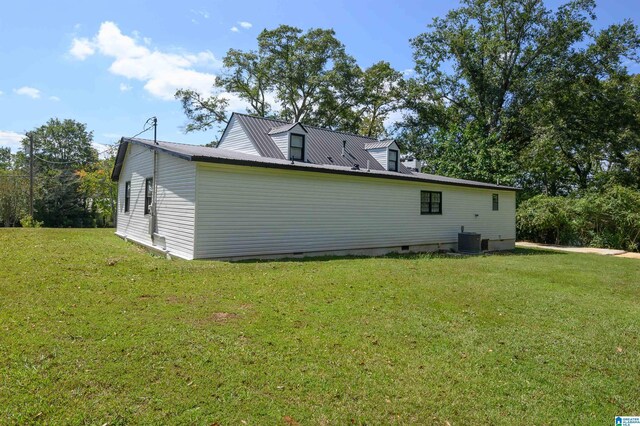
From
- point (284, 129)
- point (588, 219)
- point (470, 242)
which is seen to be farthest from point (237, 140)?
point (588, 219)

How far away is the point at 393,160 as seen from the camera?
18.9 metres

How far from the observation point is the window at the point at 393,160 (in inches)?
737

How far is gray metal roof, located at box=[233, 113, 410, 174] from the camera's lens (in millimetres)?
16016

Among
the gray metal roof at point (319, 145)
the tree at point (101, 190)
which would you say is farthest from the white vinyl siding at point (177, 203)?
the tree at point (101, 190)

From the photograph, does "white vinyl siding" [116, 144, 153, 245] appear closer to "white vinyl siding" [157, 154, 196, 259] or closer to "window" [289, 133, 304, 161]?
"white vinyl siding" [157, 154, 196, 259]

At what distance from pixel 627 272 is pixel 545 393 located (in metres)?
9.91

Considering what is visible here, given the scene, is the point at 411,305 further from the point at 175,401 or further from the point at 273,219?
the point at 273,219

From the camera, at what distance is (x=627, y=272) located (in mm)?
11016

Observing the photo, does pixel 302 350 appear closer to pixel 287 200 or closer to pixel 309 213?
pixel 287 200

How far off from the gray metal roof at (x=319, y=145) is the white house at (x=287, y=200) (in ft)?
0.22

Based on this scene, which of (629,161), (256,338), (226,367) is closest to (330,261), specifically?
(256,338)

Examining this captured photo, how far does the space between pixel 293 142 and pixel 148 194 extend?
227 inches

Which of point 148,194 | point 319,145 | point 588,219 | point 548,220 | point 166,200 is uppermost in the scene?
point 319,145

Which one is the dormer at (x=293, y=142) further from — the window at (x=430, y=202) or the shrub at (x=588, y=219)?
the shrub at (x=588, y=219)
